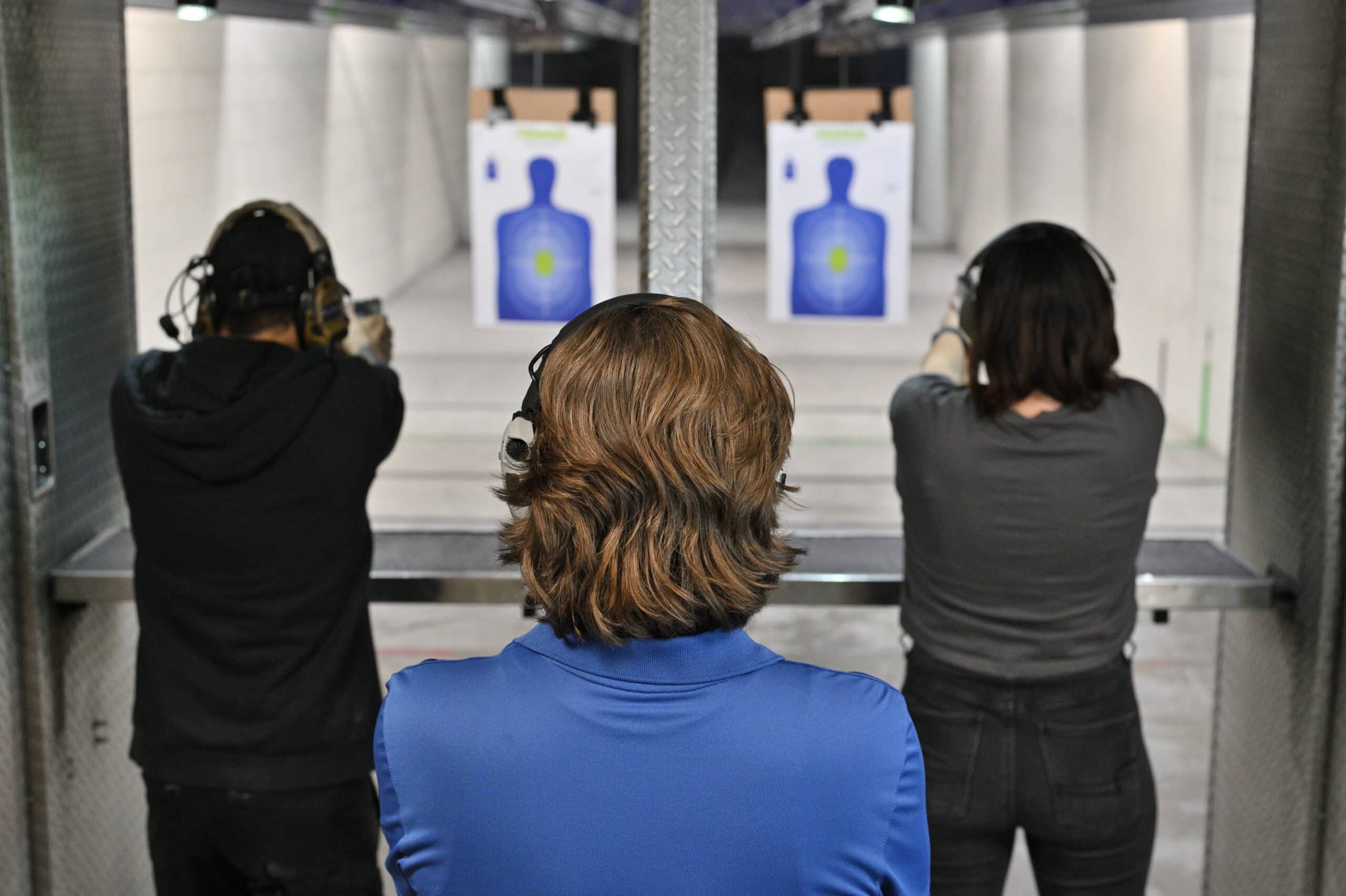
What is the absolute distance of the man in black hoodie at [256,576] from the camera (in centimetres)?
179

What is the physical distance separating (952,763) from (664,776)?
968 millimetres

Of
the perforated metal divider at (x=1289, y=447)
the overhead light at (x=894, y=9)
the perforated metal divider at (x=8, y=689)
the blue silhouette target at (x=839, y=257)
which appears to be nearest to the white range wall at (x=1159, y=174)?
the blue silhouette target at (x=839, y=257)

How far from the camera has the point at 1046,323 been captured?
1.75 m

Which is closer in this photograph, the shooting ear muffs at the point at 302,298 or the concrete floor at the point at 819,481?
the shooting ear muffs at the point at 302,298

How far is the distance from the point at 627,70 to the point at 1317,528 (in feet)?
57.0

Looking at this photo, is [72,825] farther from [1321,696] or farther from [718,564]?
[1321,696]

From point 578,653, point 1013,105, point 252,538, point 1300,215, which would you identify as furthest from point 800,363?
point 578,653

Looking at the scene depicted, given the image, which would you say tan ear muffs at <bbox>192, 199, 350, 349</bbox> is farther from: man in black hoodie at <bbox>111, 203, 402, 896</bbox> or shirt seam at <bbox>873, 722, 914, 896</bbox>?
shirt seam at <bbox>873, 722, 914, 896</bbox>

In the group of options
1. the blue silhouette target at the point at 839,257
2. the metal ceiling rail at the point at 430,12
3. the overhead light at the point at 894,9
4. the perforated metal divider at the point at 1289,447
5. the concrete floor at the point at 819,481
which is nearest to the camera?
the overhead light at the point at 894,9

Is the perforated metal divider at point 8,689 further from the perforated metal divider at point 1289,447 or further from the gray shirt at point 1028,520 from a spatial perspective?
the perforated metal divider at point 1289,447

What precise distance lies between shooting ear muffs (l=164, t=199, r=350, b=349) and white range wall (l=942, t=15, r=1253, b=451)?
3.87 meters

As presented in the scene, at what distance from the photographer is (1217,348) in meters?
6.86

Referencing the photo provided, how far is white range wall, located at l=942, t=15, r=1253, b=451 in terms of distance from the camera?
6645 mm

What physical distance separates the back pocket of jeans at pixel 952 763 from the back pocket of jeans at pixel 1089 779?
3.5 inches
